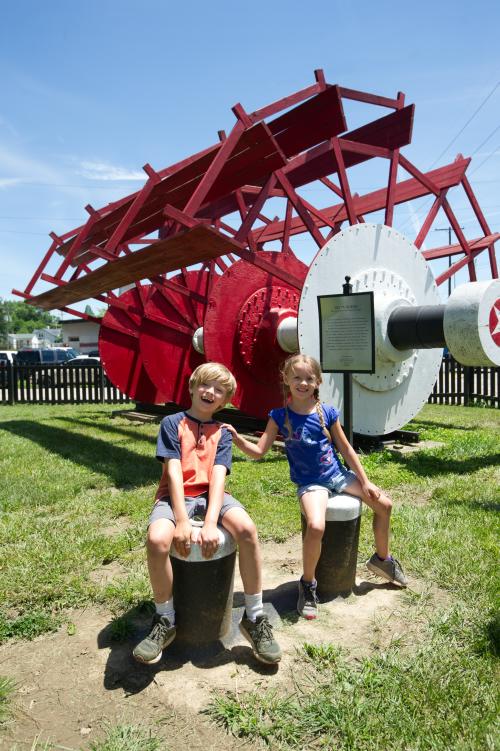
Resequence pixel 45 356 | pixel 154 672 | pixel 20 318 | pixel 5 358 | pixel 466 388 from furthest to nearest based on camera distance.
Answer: pixel 20 318, pixel 45 356, pixel 5 358, pixel 466 388, pixel 154 672

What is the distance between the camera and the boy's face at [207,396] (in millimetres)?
2768

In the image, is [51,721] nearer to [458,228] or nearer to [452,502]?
[452,502]

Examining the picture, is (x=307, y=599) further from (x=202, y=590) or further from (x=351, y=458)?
(x=351, y=458)

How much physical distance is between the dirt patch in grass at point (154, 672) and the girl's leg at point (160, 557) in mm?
309

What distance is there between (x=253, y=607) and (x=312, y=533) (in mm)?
477

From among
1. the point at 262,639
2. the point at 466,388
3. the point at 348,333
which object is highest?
the point at 348,333

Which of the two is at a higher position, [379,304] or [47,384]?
[379,304]

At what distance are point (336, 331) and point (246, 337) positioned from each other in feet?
10.7

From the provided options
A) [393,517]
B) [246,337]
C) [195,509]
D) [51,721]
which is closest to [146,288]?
[246,337]

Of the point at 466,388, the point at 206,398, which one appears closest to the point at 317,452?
the point at 206,398

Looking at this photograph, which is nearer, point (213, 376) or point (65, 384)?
point (213, 376)

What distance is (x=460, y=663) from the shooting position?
7.43ft

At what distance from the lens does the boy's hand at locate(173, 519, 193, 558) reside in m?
2.38

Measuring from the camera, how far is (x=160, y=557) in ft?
7.77
